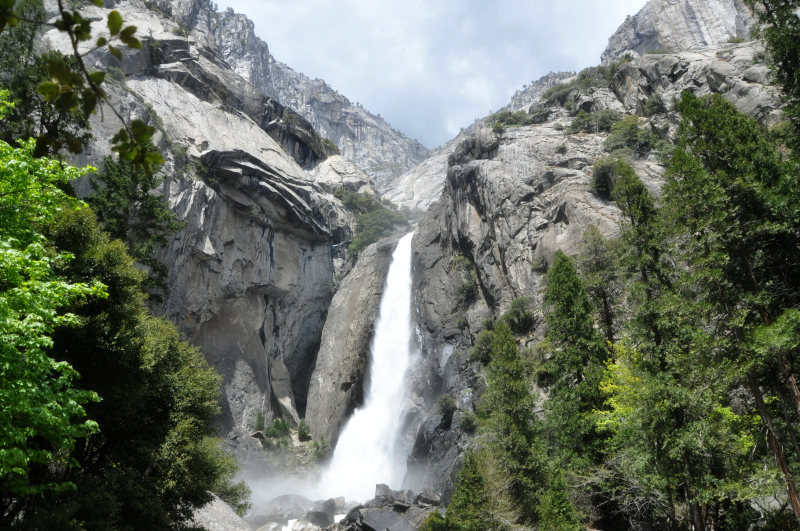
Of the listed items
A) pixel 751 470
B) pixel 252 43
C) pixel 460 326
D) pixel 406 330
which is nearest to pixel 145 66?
pixel 406 330

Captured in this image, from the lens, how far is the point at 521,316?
99.6ft

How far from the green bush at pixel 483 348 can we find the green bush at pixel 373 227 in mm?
24737

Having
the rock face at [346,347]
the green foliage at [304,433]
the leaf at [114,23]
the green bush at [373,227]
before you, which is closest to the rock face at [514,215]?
the rock face at [346,347]

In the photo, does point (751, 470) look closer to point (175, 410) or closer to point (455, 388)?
point (175, 410)

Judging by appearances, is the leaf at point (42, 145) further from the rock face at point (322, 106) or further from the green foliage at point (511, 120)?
the rock face at point (322, 106)

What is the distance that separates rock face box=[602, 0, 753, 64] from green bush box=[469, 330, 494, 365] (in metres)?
63.7

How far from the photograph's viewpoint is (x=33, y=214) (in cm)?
876

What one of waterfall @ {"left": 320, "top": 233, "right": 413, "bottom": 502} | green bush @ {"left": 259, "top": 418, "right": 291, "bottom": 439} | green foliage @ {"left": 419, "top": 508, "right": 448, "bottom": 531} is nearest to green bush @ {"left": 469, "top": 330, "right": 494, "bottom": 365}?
waterfall @ {"left": 320, "top": 233, "right": 413, "bottom": 502}

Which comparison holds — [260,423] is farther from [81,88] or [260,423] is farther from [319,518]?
[81,88]

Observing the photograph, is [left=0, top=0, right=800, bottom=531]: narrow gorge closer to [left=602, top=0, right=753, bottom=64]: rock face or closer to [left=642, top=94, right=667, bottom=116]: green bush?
[left=642, top=94, right=667, bottom=116]: green bush

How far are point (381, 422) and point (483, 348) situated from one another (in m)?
12.1

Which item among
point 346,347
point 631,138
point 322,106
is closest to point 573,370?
point 631,138

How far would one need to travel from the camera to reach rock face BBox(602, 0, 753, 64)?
78.9 m

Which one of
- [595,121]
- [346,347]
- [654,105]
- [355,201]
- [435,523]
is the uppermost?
[355,201]
